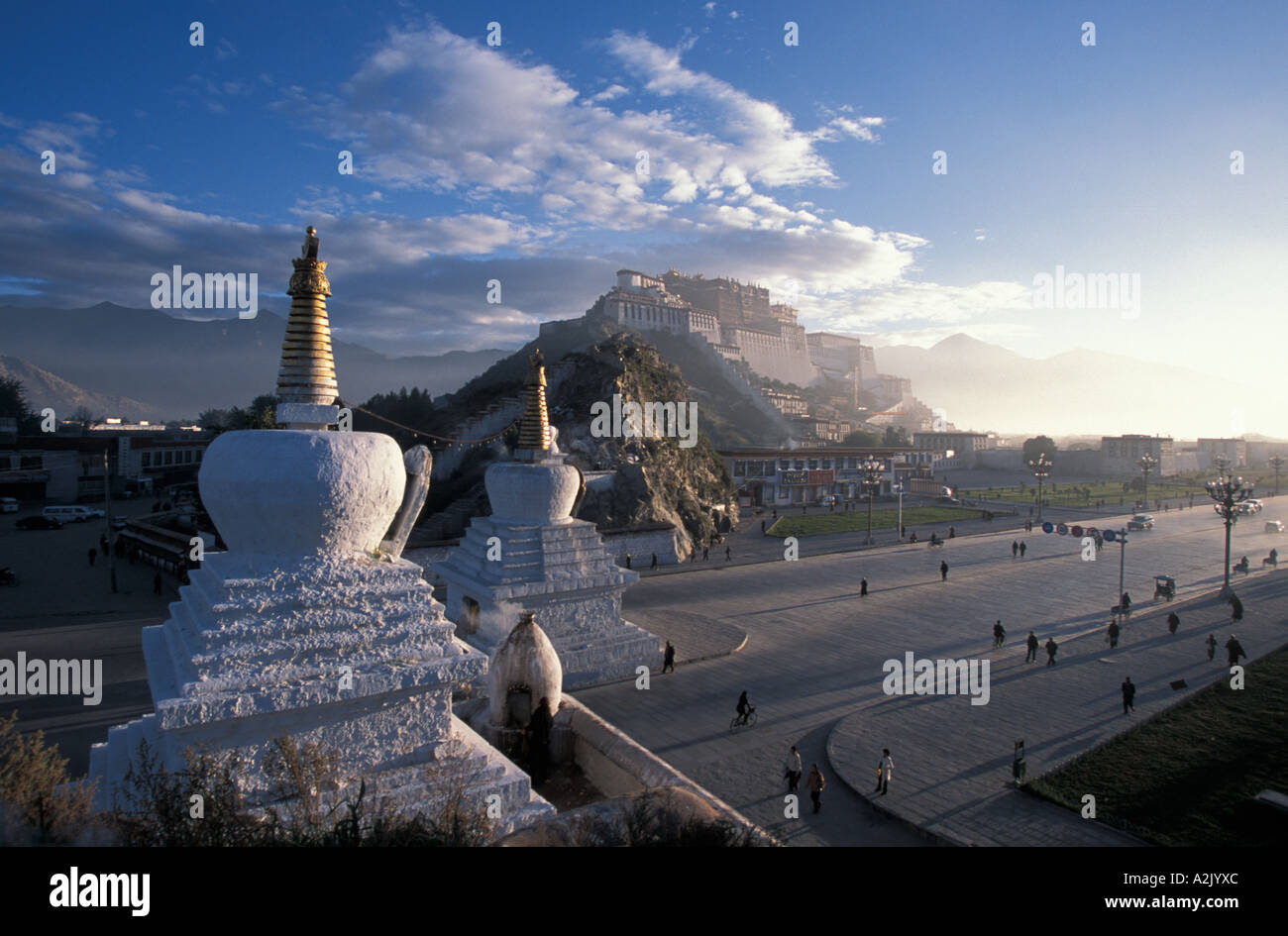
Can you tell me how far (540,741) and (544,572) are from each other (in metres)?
5.79

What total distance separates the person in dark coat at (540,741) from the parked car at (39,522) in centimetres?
4054

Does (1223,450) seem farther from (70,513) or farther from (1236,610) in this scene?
(70,513)

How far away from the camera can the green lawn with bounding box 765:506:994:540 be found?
39.4 metres

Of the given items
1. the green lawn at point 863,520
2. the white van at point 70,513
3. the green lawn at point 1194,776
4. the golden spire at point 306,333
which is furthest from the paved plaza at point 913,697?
the white van at point 70,513

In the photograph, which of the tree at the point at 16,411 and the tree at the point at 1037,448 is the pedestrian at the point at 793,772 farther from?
the tree at the point at 1037,448

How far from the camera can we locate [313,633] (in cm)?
671

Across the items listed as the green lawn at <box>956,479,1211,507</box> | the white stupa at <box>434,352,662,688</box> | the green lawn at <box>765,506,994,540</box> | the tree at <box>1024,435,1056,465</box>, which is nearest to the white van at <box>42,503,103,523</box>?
the white stupa at <box>434,352,662,688</box>

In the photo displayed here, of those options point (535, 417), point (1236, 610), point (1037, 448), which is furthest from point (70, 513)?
point (1037, 448)

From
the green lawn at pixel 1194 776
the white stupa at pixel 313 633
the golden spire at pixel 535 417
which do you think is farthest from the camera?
the golden spire at pixel 535 417

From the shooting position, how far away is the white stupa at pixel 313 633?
639 centimetres

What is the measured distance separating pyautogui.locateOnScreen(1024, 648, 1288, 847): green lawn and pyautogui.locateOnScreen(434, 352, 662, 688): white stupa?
8472 mm

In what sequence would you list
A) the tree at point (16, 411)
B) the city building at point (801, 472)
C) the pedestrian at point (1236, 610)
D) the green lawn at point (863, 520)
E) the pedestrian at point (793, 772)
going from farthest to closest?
the tree at point (16, 411) → the city building at point (801, 472) → the green lawn at point (863, 520) → the pedestrian at point (1236, 610) → the pedestrian at point (793, 772)

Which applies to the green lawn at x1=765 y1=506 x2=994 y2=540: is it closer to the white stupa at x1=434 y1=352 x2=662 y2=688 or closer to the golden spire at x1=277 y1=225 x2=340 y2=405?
the white stupa at x1=434 y1=352 x2=662 y2=688
